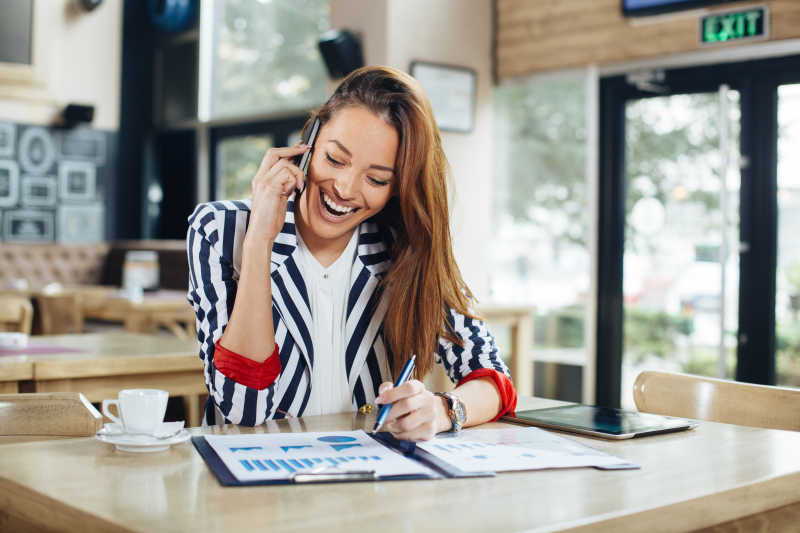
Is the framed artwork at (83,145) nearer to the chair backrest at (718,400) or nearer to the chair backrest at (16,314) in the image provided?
the chair backrest at (16,314)

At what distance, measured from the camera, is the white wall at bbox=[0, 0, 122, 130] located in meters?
7.35

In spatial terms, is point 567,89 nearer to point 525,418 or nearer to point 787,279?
point 787,279

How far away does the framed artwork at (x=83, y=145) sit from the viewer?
7.66 m

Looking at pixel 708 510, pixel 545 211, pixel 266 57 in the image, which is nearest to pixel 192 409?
pixel 708 510

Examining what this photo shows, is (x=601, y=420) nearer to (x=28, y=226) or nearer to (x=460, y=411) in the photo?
(x=460, y=411)

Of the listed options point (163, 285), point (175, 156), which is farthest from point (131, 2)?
point (163, 285)

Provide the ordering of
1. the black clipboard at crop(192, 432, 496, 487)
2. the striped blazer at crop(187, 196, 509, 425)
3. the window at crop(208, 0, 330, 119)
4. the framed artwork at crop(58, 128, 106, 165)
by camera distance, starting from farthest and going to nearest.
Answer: the framed artwork at crop(58, 128, 106, 165)
the window at crop(208, 0, 330, 119)
the striped blazer at crop(187, 196, 509, 425)
the black clipboard at crop(192, 432, 496, 487)

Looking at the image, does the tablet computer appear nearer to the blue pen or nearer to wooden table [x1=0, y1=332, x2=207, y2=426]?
the blue pen

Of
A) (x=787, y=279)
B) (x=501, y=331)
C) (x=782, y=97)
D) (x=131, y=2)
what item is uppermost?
(x=131, y=2)

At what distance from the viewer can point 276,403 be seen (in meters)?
1.67

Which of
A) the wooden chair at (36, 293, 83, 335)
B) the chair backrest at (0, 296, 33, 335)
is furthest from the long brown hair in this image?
the wooden chair at (36, 293, 83, 335)

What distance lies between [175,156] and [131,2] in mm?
1459

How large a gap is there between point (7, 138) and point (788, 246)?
19.6 ft

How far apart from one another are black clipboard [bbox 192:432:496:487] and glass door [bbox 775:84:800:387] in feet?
11.7
